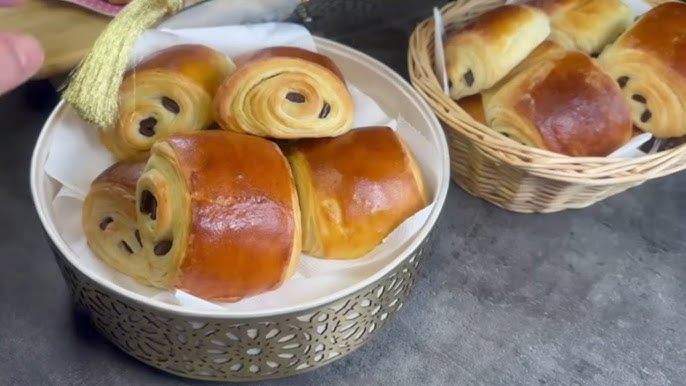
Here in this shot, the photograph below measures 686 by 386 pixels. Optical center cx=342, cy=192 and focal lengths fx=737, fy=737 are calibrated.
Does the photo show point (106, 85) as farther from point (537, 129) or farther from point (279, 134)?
point (537, 129)

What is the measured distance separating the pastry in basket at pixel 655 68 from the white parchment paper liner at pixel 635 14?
2cm

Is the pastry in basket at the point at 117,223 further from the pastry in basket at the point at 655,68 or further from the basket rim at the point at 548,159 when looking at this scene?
the pastry in basket at the point at 655,68

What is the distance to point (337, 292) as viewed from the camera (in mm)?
521

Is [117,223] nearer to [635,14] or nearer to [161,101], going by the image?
[161,101]

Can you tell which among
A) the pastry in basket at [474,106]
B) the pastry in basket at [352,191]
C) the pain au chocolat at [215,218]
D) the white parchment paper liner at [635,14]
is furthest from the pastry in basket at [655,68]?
the pain au chocolat at [215,218]

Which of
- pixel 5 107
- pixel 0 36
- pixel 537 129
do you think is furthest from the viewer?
pixel 5 107

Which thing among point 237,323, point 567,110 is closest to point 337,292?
point 237,323

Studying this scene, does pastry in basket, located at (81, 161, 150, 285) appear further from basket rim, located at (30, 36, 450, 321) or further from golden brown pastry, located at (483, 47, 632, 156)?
golden brown pastry, located at (483, 47, 632, 156)

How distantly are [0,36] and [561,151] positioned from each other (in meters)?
0.47

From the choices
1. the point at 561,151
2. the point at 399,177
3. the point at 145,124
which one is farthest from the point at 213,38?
the point at 561,151

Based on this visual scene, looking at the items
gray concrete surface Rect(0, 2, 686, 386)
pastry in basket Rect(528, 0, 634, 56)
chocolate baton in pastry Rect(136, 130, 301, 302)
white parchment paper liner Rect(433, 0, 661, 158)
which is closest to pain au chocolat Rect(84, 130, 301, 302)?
chocolate baton in pastry Rect(136, 130, 301, 302)

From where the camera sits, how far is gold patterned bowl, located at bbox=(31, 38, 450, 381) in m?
0.51

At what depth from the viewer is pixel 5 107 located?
786mm

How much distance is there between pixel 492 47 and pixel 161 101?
31cm
